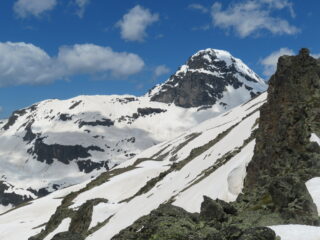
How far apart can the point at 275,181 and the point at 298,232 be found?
4618mm

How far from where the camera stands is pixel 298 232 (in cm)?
1631

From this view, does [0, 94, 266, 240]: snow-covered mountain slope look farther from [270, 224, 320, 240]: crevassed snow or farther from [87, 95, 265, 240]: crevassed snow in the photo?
[270, 224, 320, 240]: crevassed snow

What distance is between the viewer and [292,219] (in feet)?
61.7

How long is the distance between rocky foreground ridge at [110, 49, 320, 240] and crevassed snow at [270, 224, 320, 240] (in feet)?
3.60

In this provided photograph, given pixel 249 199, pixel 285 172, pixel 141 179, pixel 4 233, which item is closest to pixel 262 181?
pixel 285 172

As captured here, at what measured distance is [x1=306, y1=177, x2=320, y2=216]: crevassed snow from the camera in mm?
20891

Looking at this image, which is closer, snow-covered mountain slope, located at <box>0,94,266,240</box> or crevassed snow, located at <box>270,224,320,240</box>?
crevassed snow, located at <box>270,224,320,240</box>

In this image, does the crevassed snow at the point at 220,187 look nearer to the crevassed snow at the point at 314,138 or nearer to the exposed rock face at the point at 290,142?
the exposed rock face at the point at 290,142

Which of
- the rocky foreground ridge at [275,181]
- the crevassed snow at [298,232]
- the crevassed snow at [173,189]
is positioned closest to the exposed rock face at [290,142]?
the rocky foreground ridge at [275,181]

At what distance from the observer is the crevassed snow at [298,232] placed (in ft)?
52.1

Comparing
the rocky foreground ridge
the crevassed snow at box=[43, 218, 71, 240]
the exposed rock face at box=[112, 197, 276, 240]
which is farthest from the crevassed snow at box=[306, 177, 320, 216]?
the crevassed snow at box=[43, 218, 71, 240]

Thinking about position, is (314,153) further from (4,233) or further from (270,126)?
(4,233)

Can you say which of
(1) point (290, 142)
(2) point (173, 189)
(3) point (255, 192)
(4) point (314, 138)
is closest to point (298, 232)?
(3) point (255, 192)

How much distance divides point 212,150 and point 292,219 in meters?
52.0
